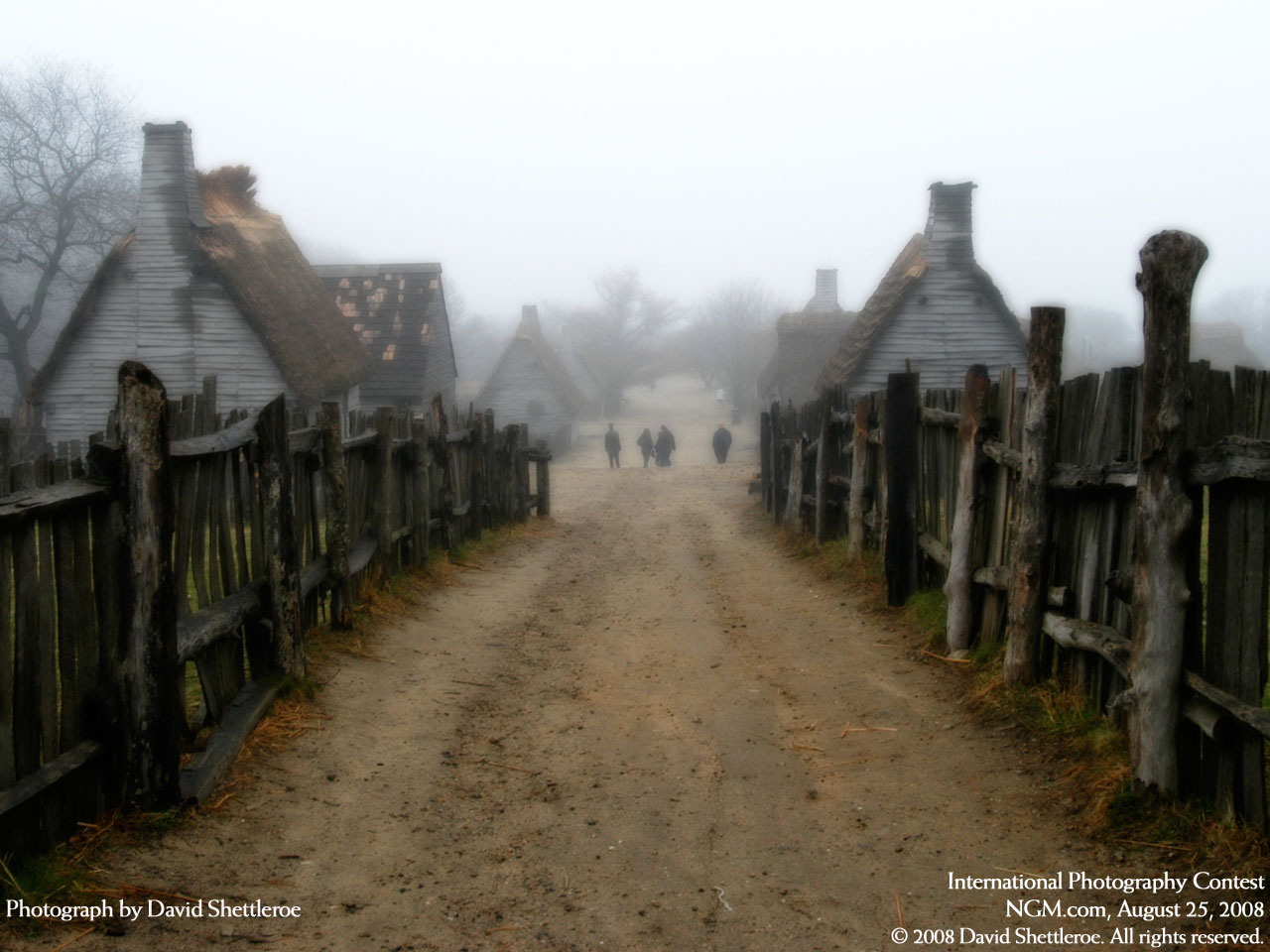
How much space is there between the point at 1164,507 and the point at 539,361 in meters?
47.0

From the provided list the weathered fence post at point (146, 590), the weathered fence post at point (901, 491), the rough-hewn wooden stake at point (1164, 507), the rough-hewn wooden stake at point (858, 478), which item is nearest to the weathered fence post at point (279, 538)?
the weathered fence post at point (146, 590)

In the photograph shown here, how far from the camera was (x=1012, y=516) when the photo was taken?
20.1 feet

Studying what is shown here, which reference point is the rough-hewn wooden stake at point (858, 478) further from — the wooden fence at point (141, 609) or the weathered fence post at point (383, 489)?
the wooden fence at point (141, 609)

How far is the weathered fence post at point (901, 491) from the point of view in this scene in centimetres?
830

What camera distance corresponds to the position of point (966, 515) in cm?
668

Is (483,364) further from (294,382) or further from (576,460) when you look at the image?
(294,382)

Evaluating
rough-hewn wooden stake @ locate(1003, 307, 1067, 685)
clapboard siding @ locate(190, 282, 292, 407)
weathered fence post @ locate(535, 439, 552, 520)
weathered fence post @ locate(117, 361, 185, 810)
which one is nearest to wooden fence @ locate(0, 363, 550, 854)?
weathered fence post @ locate(117, 361, 185, 810)

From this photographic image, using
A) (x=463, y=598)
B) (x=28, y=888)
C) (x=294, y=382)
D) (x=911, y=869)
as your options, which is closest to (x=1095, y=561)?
(x=911, y=869)

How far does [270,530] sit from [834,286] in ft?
145

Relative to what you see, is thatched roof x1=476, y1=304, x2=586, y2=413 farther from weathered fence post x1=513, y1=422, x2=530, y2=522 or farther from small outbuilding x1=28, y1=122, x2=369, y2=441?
weathered fence post x1=513, y1=422, x2=530, y2=522

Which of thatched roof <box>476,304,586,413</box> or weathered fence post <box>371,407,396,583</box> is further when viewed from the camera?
thatched roof <box>476,304,586,413</box>

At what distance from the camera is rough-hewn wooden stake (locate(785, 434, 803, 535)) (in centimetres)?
1355

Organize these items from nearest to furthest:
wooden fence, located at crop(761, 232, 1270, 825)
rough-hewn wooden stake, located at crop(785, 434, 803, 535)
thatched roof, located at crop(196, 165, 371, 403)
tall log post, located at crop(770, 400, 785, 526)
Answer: wooden fence, located at crop(761, 232, 1270, 825)
rough-hewn wooden stake, located at crop(785, 434, 803, 535)
tall log post, located at crop(770, 400, 785, 526)
thatched roof, located at crop(196, 165, 371, 403)

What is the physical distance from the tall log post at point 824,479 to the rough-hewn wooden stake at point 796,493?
1.38 meters
